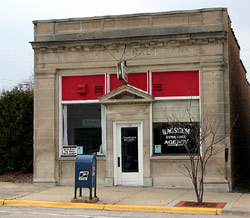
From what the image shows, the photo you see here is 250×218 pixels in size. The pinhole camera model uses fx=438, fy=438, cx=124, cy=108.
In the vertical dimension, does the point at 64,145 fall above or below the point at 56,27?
below

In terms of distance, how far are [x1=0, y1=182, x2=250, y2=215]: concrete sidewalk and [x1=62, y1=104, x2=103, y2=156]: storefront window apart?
1626 mm

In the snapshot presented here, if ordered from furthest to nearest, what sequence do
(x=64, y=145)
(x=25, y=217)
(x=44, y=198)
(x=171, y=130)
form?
(x=64, y=145) → (x=171, y=130) → (x=44, y=198) → (x=25, y=217)

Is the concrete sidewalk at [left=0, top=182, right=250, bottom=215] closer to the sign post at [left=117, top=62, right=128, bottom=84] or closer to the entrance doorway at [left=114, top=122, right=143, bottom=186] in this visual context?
the entrance doorway at [left=114, top=122, right=143, bottom=186]

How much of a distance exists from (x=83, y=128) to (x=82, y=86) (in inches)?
60.1

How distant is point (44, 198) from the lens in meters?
12.8

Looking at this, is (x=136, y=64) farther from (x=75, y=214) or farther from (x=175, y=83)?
(x=75, y=214)

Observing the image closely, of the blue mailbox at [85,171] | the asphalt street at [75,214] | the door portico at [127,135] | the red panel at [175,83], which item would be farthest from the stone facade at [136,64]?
the asphalt street at [75,214]

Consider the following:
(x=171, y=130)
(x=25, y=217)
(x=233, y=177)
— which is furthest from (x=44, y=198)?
(x=233, y=177)

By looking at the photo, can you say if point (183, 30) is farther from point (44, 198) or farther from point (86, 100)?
point (44, 198)

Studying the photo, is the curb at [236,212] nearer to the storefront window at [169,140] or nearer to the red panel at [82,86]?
the storefront window at [169,140]

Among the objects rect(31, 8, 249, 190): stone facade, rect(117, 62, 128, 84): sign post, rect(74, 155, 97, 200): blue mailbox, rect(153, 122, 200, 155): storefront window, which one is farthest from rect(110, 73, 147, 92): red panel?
rect(74, 155, 97, 200): blue mailbox

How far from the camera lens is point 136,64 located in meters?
15.4

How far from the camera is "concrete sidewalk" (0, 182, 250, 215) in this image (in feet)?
37.3

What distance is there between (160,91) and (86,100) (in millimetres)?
2726
